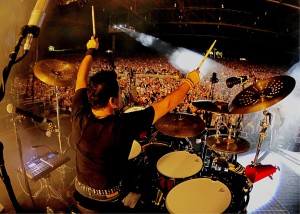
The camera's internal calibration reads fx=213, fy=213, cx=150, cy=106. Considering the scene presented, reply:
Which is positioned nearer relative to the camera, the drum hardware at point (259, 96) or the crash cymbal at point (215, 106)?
the drum hardware at point (259, 96)

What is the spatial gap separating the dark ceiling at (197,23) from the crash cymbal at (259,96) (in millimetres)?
3016

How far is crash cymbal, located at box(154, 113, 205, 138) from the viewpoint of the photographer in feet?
8.56

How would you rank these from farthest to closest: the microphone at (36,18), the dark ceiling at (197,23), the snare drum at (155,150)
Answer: the dark ceiling at (197,23) → the snare drum at (155,150) → the microphone at (36,18)

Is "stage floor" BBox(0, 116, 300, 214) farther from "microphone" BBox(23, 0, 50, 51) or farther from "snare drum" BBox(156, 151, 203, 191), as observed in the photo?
"microphone" BBox(23, 0, 50, 51)

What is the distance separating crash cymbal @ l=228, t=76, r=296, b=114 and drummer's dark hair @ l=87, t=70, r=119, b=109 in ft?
4.30

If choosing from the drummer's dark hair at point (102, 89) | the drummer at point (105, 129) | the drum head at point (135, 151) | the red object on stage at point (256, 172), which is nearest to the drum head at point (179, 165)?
the drum head at point (135, 151)

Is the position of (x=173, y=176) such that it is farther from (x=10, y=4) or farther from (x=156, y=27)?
(x=156, y=27)

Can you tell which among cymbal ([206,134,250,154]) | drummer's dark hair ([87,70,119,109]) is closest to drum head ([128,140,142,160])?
cymbal ([206,134,250,154])

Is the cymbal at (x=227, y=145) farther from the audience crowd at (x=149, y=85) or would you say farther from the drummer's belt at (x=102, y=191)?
the drummer's belt at (x=102, y=191)

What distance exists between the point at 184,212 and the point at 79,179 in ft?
2.88

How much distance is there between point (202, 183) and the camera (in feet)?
6.74

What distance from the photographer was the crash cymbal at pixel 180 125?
2609 mm

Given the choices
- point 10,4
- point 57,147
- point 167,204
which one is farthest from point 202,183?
point 10,4

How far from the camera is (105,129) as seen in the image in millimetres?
1405
